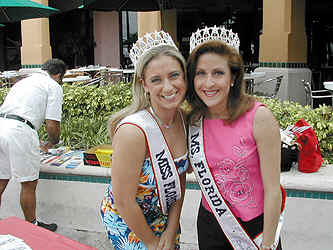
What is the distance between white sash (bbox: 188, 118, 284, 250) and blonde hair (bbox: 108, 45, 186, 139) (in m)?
0.30

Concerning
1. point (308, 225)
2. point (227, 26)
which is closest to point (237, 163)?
point (308, 225)

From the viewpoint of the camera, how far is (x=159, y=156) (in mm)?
1915

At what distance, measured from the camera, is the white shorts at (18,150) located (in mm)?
3609

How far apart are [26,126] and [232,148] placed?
241 centimetres

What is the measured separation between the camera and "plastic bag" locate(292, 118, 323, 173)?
3372 mm

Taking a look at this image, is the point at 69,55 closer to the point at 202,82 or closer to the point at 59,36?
the point at 59,36

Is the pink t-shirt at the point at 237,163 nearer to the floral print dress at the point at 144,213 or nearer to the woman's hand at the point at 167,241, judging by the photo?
the floral print dress at the point at 144,213

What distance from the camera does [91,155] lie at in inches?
159

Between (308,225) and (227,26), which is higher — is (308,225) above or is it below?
below

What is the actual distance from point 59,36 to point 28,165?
480 inches

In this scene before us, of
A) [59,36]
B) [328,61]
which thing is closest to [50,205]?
[328,61]

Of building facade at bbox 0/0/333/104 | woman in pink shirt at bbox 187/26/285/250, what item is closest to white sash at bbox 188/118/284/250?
woman in pink shirt at bbox 187/26/285/250

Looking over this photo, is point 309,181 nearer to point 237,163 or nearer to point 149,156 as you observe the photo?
point 237,163

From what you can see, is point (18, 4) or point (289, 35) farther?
point (289, 35)
